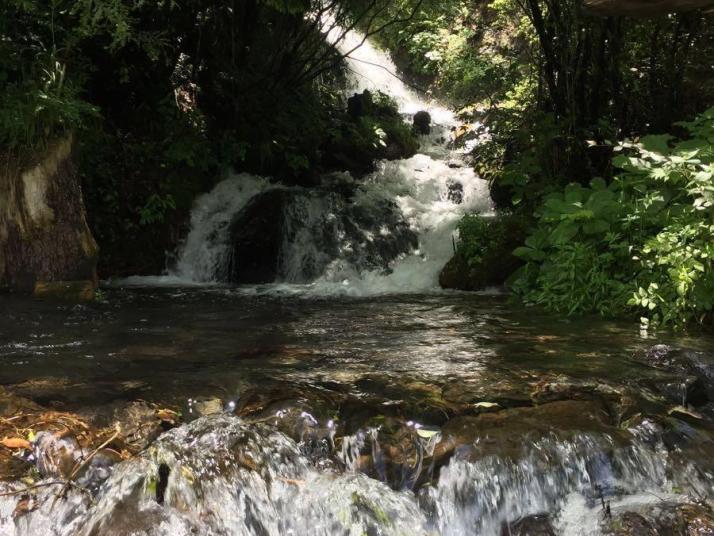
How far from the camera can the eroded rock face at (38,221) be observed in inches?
284

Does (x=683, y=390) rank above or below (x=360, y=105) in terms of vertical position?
below

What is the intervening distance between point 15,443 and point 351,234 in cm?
726

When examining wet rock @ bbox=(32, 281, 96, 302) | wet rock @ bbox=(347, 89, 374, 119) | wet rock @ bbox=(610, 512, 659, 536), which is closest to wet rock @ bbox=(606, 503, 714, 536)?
wet rock @ bbox=(610, 512, 659, 536)

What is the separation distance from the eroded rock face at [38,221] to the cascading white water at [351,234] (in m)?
2.14

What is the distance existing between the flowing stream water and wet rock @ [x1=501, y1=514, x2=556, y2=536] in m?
0.01

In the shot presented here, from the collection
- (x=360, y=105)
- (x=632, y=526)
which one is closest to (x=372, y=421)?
(x=632, y=526)

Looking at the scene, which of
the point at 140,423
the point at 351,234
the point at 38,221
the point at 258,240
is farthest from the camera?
the point at 351,234

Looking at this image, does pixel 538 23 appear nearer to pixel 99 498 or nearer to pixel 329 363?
pixel 329 363

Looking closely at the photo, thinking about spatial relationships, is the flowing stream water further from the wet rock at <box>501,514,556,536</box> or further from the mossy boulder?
the mossy boulder

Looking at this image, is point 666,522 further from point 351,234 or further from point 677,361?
point 351,234

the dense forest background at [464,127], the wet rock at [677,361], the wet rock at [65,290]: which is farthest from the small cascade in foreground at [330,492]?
the wet rock at [65,290]

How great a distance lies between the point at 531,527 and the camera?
3.38m

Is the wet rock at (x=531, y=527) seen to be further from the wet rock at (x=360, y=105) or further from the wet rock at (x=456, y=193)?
the wet rock at (x=360, y=105)

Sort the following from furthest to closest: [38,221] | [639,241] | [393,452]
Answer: [38,221]
[639,241]
[393,452]
